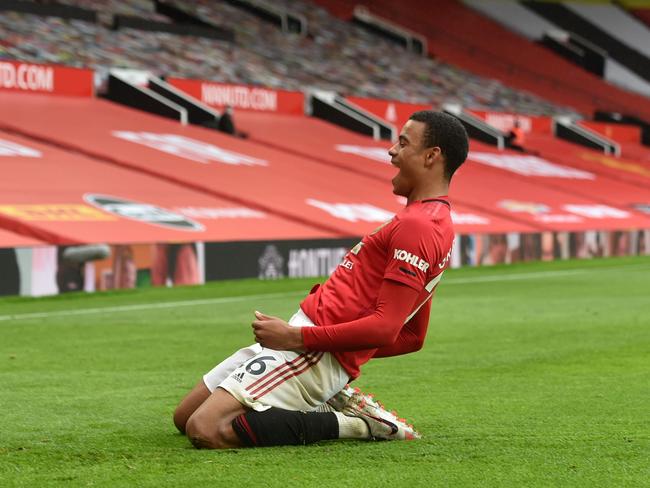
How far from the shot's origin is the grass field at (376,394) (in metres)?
4.46

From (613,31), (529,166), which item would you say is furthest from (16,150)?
(613,31)

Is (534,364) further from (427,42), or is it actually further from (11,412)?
(427,42)

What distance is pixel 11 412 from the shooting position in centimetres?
602

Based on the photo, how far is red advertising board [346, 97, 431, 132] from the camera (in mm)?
32281

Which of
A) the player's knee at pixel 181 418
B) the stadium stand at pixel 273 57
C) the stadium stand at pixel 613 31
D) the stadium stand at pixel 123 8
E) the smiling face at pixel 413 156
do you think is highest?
the stadium stand at pixel 613 31

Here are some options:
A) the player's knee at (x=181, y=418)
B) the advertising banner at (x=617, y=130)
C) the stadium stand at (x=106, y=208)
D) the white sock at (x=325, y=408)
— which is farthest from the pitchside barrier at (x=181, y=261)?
the advertising banner at (x=617, y=130)

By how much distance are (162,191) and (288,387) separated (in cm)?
1402

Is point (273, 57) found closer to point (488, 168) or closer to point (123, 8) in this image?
point (123, 8)

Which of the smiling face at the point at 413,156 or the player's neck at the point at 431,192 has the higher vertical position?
the smiling face at the point at 413,156

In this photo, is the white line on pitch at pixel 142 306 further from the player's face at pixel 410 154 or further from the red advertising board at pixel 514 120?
the red advertising board at pixel 514 120

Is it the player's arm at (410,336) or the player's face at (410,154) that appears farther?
the player's arm at (410,336)

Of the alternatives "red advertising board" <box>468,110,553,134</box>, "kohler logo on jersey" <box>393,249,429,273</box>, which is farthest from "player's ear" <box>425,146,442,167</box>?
"red advertising board" <box>468,110,553,134</box>

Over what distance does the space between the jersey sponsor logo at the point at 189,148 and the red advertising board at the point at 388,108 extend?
8.68m

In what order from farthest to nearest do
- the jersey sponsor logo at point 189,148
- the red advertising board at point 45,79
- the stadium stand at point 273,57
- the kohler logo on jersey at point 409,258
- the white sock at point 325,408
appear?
the stadium stand at point 273,57, the red advertising board at point 45,79, the jersey sponsor logo at point 189,148, the white sock at point 325,408, the kohler logo on jersey at point 409,258
